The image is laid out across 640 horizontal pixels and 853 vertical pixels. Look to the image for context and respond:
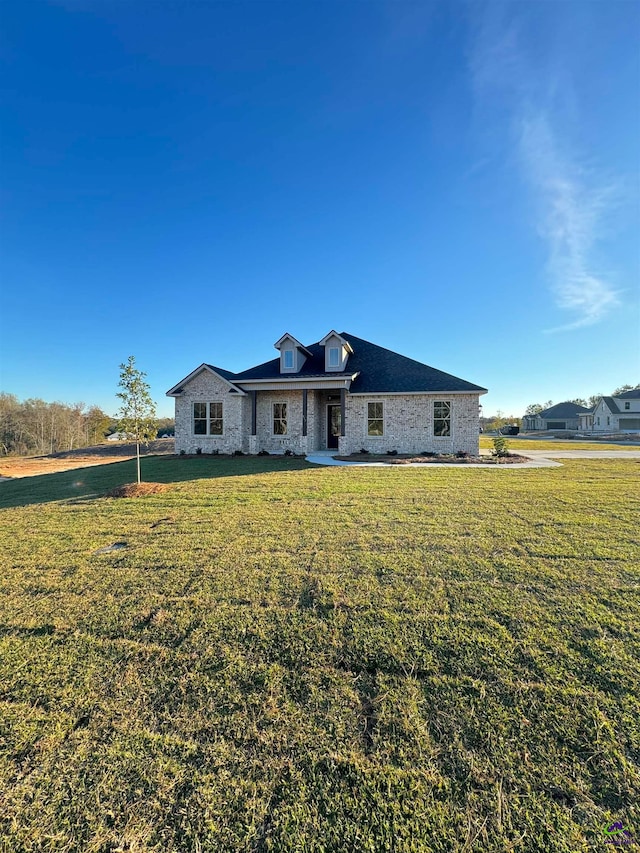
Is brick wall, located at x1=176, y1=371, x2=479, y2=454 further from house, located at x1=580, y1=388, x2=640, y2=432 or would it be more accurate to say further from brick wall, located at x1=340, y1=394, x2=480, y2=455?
house, located at x1=580, y1=388, x2=640, y2=432

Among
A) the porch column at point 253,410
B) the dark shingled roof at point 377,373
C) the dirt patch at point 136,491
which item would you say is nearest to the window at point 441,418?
the dark shingled roof at point 377,373

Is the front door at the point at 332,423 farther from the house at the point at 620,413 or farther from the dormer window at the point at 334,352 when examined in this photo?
the house at the point at 620,413

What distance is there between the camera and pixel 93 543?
17.3ft

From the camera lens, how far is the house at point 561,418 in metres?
57.0

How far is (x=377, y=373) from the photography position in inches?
699

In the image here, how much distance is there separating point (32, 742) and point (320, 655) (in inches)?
76.1

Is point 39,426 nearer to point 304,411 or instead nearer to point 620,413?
point 304,411

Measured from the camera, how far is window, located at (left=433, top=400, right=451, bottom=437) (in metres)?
16.2

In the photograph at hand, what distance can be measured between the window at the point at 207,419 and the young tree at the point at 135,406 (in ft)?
25.7

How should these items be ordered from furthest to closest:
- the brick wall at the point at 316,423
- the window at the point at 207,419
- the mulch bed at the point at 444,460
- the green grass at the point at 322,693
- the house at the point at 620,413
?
the house at the point at 620,413, the window at the point at 207,419, the brick wall at the point at 316,423, the mulch bed at the point at 444,460, the green grass at the point at 322,693

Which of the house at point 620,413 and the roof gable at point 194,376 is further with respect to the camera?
the house at point 620,413

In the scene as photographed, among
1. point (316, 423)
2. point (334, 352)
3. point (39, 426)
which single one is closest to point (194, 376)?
point (316, 423)

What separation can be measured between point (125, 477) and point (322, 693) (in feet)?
37.5

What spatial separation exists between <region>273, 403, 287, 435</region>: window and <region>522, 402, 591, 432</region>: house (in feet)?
186
